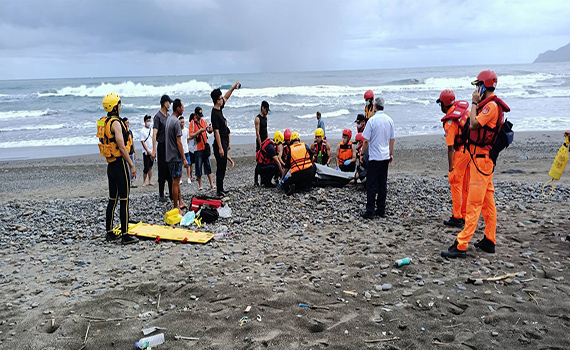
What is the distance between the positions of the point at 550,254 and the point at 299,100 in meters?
36.9

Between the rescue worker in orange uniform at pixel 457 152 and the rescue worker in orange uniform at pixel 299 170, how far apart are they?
321 centimetres

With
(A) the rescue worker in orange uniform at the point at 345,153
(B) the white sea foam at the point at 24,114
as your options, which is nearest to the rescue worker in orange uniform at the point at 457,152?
(A) the rescue worker in orange uniform at the point at 345,153

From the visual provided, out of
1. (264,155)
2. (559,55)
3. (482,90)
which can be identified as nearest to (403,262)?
(482,90)

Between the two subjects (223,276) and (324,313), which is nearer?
(324,313)

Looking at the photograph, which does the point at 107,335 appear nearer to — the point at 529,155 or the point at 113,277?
the point at 113,277

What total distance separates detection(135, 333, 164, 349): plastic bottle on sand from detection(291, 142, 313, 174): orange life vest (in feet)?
17.8

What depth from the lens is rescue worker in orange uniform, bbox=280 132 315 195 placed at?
875cm

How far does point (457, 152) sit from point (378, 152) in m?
1.39

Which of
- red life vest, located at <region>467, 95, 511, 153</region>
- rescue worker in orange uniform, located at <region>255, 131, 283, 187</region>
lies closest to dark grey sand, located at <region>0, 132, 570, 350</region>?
rescue worker in orange uniform, located at <region>255, 131, 283, 187</region>

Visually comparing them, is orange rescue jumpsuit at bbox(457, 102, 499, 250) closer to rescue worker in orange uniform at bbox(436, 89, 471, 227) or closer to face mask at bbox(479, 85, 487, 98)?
face mask at bbox(479, 85, 487, 98)

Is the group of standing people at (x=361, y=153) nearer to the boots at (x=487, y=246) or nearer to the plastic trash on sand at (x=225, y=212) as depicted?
the boots at (x=487, y=246)

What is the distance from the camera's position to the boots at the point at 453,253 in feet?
17.1

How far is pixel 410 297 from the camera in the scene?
437 cm

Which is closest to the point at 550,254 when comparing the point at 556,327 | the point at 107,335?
the point at 556,327
